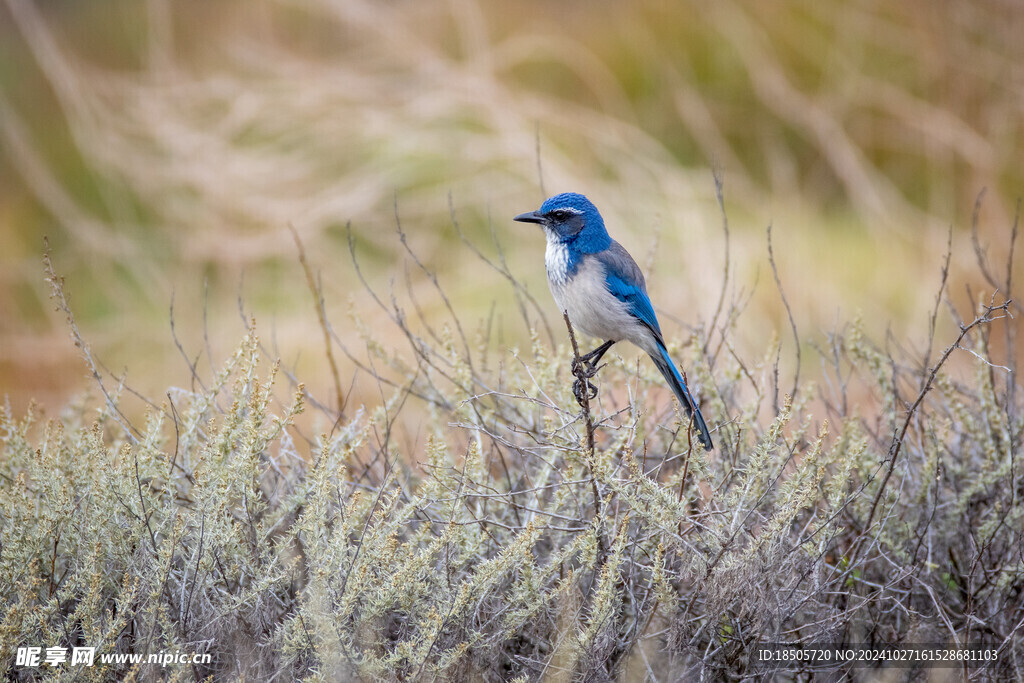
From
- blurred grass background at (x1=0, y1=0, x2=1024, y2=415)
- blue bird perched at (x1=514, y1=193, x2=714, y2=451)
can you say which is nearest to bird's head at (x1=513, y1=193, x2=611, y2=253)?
blue bird perched at (x1=514, y1=193, x2=714, y2=451)

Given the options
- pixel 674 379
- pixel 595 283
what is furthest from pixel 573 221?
pixel 674 379

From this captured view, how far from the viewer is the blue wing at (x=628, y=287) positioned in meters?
3.25

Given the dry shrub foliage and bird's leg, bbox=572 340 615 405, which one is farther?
bird's leg, bbox=572 340 615 405

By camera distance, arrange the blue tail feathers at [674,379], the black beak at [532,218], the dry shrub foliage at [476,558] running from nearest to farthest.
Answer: the dry shrub foliage at [476,558] → the blue tail feathers at [674,379] → the black beak at [532,218]

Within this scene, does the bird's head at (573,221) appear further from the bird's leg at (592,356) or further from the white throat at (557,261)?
the bird's leg at (592,356)

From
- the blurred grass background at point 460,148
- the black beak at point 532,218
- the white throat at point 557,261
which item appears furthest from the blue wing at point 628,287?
the blurred grass background at point 460,148

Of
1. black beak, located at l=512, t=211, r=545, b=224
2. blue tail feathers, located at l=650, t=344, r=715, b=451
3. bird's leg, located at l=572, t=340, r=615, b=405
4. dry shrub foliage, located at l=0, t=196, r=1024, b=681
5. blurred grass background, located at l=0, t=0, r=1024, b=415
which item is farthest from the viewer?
blurred grass background, located at l=0, t=0, r=1024, b=415

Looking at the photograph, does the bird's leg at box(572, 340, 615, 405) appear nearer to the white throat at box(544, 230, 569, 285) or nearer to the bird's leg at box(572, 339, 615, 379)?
the bird's leg at box(572, 339, 615, 379)

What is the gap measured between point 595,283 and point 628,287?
15cm

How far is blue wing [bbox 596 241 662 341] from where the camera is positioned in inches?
128

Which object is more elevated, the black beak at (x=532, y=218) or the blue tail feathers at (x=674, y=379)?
the black beak at (x=532, y=218)

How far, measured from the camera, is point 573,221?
335cm

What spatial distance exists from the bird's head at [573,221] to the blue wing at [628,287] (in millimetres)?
68

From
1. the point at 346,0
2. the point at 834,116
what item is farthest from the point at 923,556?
the point at 346,0
